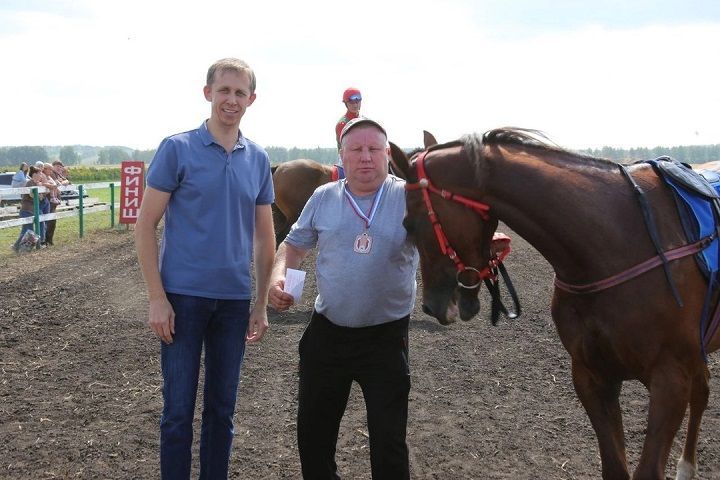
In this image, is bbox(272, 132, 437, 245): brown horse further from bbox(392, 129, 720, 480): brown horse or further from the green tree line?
the green tree line

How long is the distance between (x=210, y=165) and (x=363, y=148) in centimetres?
66

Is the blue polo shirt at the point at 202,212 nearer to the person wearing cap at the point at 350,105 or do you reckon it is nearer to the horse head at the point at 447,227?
the horse head at the point at 447,227

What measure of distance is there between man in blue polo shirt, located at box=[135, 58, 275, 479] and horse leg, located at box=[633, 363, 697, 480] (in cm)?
178

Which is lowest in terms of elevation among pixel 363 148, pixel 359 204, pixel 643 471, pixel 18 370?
pixel 18 370

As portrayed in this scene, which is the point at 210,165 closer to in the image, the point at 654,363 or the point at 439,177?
the point at 439,177

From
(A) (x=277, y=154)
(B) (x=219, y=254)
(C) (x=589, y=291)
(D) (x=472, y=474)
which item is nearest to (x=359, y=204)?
(B) (x=219, y=254)

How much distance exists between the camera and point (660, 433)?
2.59 meters

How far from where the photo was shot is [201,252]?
9.30 feet

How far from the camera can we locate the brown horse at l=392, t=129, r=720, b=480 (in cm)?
264

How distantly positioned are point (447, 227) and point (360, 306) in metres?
0.51

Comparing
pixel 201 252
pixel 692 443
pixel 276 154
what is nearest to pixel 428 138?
pixel 201 252

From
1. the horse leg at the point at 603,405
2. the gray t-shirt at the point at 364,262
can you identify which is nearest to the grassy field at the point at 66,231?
the gray t-shirt at the point at 364,262

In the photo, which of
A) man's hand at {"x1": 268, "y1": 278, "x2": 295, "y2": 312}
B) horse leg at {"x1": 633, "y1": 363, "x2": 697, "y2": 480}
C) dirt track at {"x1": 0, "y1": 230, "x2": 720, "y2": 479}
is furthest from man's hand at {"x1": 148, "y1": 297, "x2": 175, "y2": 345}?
horse leg at {"x1": 633, "y1": 363, "x2": 697, "y2": 480}

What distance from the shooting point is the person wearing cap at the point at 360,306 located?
2.78 m
